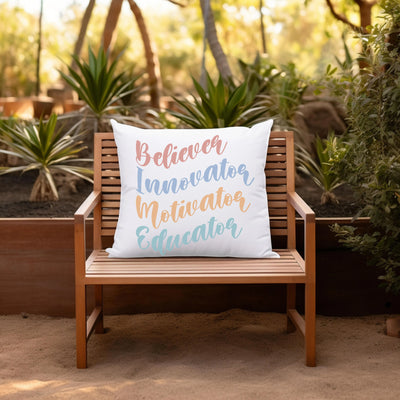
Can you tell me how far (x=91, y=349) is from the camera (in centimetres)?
292

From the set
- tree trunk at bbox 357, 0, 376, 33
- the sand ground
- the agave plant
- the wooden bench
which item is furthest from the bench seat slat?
tree trunk at bbox 357, 0, 376, 33

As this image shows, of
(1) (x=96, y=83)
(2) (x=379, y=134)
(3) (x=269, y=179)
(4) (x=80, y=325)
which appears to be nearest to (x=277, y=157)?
(3) (x=269, y=179)

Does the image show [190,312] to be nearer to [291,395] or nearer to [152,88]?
[291,395]

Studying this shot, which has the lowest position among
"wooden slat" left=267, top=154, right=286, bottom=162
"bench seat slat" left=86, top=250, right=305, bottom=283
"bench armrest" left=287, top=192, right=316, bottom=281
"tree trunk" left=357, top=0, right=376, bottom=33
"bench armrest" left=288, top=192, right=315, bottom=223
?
"bench seat slat" left=86, top=250, right=305, bottom=283

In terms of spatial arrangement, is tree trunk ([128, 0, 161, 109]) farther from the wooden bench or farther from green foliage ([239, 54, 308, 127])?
the wooden bench

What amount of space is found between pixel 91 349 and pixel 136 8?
3832mm

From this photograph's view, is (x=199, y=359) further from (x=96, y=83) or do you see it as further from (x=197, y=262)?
(x=96, y=83)

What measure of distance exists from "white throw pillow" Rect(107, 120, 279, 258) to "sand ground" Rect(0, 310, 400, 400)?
17.6 inches

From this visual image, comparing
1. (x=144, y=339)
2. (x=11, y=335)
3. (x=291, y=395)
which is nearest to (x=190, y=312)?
(x=144, y=339)

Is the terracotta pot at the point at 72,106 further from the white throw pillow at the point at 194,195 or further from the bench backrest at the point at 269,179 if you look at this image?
the white throw pillow at the point at 194,195

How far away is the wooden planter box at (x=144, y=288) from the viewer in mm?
3268

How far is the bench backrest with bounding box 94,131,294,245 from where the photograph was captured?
309cm

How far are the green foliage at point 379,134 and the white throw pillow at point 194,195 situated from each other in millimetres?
436

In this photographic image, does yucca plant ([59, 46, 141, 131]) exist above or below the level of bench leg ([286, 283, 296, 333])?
above
